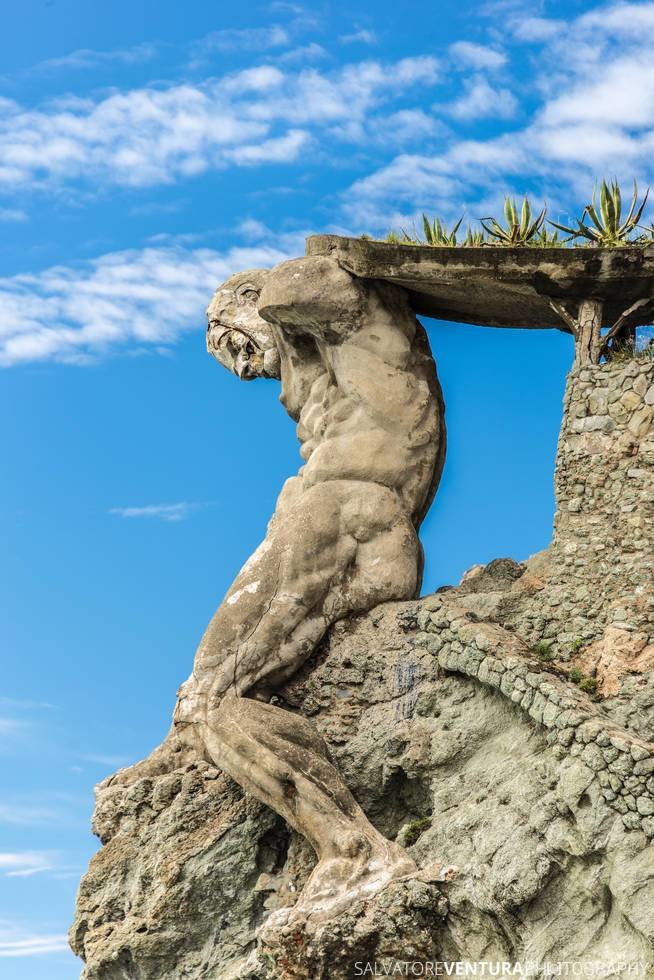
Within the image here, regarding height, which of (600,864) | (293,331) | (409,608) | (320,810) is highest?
(293,331)

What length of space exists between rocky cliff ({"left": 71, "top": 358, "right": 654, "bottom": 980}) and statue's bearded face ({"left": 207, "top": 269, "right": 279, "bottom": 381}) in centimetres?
241

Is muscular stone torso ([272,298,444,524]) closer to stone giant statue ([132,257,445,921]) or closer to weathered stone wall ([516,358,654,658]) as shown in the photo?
stone giant statue ([132,257,445,921])

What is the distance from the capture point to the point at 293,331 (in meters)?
12.9

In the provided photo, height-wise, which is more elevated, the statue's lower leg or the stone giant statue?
the stone giant statue

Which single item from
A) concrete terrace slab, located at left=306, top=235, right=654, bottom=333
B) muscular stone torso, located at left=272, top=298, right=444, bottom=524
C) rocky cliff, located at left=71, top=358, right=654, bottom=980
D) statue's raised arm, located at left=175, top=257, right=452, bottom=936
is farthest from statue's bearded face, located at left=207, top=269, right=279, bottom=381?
rocky cliff, located at left=71, top=358, right=654, bottom=980

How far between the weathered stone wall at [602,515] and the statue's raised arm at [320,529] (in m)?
1.23

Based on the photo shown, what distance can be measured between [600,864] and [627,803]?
0.38 metres

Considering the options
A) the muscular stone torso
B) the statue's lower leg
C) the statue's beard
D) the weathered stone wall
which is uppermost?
the statue's beard

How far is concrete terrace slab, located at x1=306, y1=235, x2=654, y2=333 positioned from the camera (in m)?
11.8

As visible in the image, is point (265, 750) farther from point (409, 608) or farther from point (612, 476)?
point (612, 476)

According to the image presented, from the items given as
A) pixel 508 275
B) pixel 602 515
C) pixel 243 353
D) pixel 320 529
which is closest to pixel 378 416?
pixel 320 529

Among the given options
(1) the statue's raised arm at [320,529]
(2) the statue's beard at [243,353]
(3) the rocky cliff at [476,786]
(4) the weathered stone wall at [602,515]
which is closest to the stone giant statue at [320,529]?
(1) the statue's raised arm at [320,529]

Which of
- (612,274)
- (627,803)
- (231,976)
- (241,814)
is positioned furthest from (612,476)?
(231,976)

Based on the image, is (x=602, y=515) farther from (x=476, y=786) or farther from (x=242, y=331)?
(x=242, y=331)
